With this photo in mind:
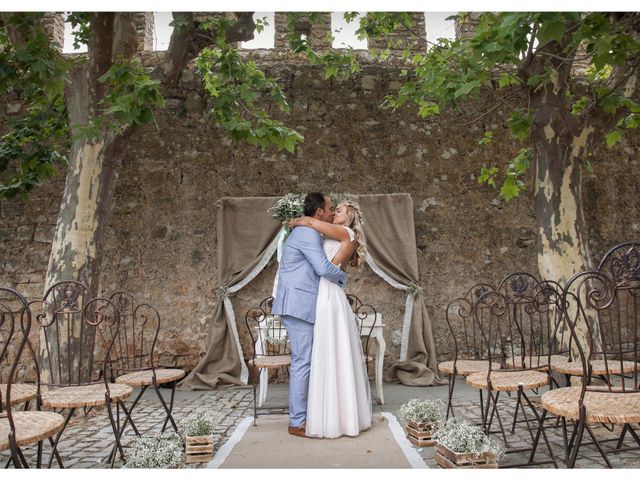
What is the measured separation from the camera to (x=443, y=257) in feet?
21.1

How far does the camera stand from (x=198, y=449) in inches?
122

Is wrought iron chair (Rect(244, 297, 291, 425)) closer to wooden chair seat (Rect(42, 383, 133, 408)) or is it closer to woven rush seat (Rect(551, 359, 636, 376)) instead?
wooden chair seat (Rect(42, 383, 133, 408))

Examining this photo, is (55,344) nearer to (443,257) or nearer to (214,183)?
(214,183)

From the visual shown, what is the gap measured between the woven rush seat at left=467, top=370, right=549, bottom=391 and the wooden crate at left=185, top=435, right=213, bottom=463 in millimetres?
1549

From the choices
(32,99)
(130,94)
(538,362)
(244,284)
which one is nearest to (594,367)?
(538,362)

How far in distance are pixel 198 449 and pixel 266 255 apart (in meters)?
3.26

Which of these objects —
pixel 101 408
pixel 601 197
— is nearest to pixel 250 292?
pixel 101 408

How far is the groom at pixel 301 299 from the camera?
3.55 m

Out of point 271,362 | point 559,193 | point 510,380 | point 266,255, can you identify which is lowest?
point 271,362

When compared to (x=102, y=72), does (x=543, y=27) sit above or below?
below

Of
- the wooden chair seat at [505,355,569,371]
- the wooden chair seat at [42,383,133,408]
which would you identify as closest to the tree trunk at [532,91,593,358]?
the wooden chair seat at [505,355,569,371]

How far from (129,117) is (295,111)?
9.69ft

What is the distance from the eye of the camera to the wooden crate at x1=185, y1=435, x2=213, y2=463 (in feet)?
10.1

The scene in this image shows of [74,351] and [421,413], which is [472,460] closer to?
[421,413]
